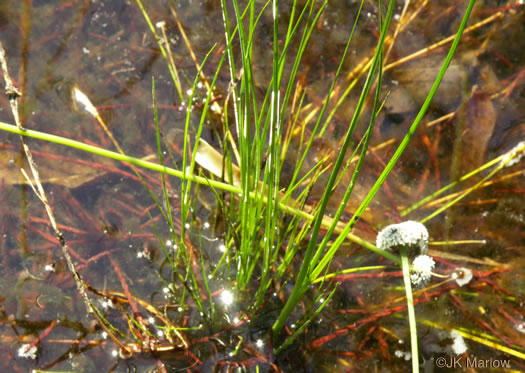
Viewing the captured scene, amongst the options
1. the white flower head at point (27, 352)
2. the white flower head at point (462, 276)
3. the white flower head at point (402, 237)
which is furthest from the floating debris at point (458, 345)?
the white flower head at point (27, 352)

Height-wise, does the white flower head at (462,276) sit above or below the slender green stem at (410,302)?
above

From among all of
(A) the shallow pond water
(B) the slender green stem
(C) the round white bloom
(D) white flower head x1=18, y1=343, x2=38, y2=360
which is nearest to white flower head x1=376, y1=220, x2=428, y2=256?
(B) the slender green stem

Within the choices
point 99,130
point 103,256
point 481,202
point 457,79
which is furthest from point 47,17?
point 481,202

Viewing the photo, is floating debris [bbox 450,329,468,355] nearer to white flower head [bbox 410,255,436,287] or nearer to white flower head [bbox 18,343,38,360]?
white flower head [bbox 410,255,436,287]

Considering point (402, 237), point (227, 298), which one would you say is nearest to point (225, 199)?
point (227, 298)

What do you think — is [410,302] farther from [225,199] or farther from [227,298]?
[225,199]

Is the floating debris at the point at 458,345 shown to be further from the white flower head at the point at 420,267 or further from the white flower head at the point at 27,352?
the white flower head at the point at 27,352
